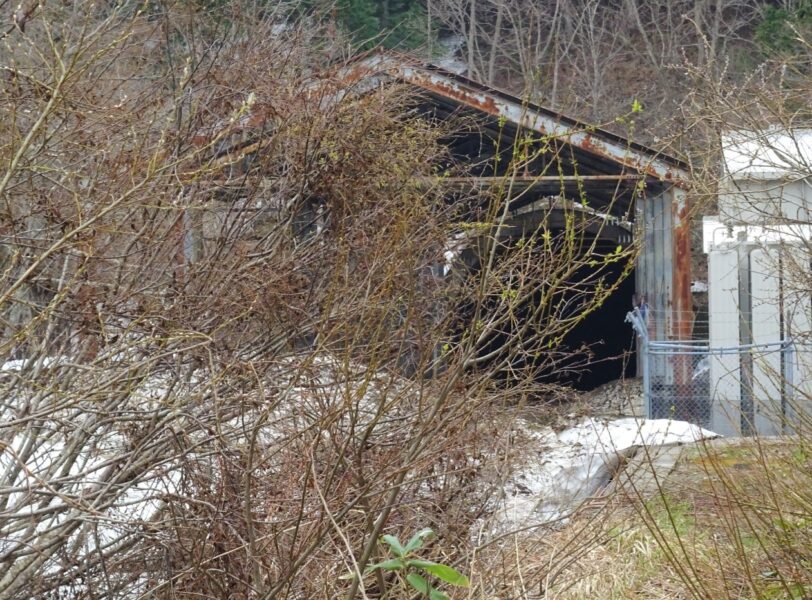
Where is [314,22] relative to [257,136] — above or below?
above

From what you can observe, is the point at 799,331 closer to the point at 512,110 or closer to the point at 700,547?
the point at 700,547

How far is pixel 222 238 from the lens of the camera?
882cm

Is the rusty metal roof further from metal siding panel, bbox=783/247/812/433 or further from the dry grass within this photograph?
the dry grass

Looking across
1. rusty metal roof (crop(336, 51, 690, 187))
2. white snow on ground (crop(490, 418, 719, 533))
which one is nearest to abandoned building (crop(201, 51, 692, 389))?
rusty metal roof (crop(336, 51, 690, 187))

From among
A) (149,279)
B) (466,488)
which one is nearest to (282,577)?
(466,488)

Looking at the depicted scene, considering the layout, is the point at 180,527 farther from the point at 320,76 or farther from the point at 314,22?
the point at 314,22

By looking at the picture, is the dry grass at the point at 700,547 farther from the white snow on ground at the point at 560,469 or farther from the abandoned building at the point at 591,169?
the abandoned building at the point at 591,169

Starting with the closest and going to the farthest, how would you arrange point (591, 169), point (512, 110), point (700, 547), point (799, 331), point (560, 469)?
point (700, 547) → point (799, 331) → point (560, 469) → point (512, 110) → point (591, 169)

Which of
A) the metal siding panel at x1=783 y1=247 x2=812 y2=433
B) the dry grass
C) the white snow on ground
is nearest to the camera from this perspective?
the dry grass

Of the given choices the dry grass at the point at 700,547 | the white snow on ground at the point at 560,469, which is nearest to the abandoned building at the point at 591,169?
the white snow on ground at the point at 560,469

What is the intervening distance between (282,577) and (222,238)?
15.1ft

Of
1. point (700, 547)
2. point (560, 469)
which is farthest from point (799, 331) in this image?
point (700, 547)

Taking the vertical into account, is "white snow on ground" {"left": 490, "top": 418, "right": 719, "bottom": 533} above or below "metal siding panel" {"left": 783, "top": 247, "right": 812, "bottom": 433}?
below

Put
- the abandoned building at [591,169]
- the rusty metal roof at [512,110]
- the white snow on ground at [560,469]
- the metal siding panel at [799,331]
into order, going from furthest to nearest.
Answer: the rusty metal roof at [512,110] → the abandoned building at [591,169] → the white snow on ground at [560,469] → the metal siding panel at [799,331]
